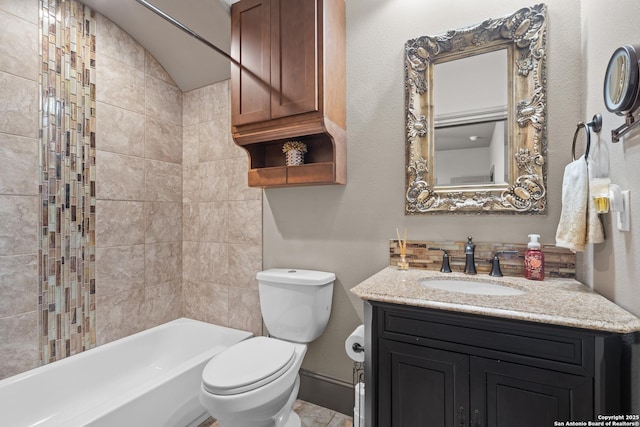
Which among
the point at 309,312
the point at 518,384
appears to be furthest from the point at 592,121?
the point at 309,312

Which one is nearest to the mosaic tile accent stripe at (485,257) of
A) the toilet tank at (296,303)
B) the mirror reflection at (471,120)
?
the mirror reflection at (471,120)

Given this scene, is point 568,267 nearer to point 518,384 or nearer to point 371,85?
point 518,384

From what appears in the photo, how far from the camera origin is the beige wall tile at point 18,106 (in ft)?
5.03

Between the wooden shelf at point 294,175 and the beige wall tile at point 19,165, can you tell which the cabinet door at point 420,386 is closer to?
the wooden shelf at point 294,175

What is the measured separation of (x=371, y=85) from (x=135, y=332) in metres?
2.31

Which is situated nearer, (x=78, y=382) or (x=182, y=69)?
(x=78, y=382)

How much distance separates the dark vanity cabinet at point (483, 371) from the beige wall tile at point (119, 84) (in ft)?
6.96

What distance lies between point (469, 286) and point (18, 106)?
247 cm

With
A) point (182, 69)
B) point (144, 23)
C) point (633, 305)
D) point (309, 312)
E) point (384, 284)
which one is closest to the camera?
point (633, 305)

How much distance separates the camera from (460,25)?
1.54 m

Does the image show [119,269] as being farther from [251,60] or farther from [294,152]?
[251,60]

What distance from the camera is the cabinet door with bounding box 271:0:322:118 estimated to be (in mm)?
1577

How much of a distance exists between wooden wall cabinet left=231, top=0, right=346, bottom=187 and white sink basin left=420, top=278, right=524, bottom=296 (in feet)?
2.44

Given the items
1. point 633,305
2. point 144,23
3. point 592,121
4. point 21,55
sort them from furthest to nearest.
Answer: point 144,23, point 21,55, point 592,121, point 633,305
